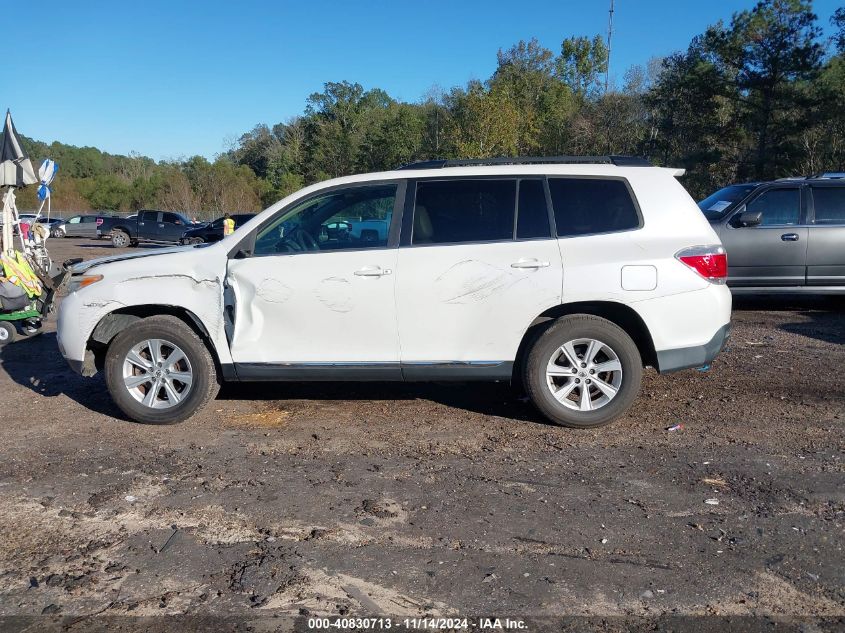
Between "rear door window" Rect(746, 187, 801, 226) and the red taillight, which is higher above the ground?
"rear door window" Rect(746, 187, 801, 226)

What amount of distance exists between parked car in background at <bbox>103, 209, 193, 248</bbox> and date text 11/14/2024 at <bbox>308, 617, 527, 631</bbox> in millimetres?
33042

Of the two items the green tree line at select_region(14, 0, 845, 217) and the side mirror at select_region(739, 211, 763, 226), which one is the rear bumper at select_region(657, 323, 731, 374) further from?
the green tree line at select_region(14, 0, 845, 217)

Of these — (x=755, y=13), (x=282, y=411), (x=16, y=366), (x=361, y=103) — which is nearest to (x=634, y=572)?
(x=282, y=411)

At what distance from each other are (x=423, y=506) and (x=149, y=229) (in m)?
33.0

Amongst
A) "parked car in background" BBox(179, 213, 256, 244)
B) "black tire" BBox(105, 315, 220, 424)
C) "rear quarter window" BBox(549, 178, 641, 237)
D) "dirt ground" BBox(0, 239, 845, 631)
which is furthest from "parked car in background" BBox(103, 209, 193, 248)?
"rear quarter window" BBox(549, 178, 641, 237)

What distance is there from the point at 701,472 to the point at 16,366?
6.89m

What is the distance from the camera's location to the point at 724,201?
34.2 feet

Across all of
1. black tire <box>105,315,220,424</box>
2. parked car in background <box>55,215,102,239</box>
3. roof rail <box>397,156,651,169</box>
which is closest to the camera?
black tire <box>105,315,220,424</box>

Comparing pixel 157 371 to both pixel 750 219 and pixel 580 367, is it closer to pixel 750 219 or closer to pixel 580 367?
pixel 580 367

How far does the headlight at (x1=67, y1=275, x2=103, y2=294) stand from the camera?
566cm

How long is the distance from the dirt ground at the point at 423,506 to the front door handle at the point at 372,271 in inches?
46.8

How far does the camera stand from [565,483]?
4484 millimetres

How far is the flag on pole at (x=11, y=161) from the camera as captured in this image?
10453 mm

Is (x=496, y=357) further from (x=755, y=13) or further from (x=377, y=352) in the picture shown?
(x=755, y=13)
